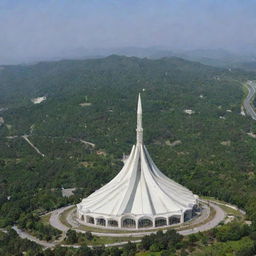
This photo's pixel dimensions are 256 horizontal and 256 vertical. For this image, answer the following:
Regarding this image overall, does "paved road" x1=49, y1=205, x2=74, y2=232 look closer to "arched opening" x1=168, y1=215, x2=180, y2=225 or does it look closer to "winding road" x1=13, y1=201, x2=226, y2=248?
"winding road" x1=13, y1=201, x2=226, y2=248

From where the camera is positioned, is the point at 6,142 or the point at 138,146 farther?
the point at 6,142

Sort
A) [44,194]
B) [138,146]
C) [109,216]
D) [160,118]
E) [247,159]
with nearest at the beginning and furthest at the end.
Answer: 1. [109,216]
2. [138,146]
3. [44,194]
4. [247,159]
5. [160,118]

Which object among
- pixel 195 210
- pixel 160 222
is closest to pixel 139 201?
pixel 160 222

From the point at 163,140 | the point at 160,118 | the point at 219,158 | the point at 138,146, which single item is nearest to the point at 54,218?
the point at 138,146

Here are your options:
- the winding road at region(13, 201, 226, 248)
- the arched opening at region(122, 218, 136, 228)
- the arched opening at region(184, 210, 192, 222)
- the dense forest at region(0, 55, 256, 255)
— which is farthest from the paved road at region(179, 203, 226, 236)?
the arched opening at region(122, 218, 136, 228)

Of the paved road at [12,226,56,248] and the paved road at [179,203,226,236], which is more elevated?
the paved road at [179,203,226,236]

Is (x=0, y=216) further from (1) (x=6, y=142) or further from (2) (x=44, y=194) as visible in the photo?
(1) (x=6, y=142)
